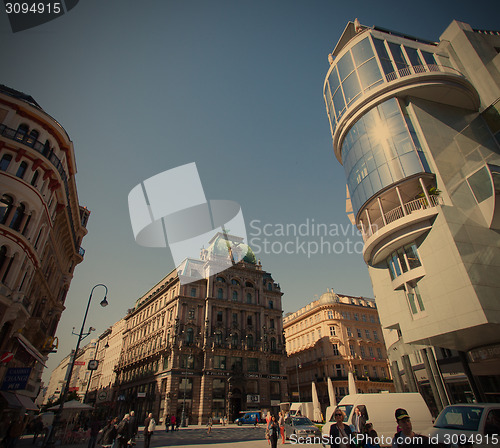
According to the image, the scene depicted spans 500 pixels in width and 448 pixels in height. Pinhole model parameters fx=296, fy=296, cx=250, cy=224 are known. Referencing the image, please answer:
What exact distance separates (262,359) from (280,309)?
1045 cm

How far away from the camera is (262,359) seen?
1955 inches

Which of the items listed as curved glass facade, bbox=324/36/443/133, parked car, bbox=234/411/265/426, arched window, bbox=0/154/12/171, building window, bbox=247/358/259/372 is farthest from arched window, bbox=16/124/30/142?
building window, bbox=247/358/259/372

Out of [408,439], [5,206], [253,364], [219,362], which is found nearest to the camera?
[408,439]

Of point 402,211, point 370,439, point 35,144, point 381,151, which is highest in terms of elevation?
point 381,151

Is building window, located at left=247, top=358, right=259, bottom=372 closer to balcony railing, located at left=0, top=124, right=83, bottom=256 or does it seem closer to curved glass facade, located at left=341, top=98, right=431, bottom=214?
curved glass facade, located at left=341, top=98, right=431, bottom=214

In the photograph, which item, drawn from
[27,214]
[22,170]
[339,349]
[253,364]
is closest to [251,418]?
[253,364]

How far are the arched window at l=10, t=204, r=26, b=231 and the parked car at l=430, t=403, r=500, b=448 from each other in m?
21.1

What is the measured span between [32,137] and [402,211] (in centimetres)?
2500

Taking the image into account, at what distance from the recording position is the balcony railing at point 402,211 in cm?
1962

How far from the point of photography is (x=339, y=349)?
2095 inches

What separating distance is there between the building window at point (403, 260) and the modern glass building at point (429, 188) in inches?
2.9

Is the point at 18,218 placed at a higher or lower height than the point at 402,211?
lower

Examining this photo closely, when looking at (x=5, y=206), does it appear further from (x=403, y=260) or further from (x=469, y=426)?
(x=403, y=260)

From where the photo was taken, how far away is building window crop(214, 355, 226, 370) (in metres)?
46.3
